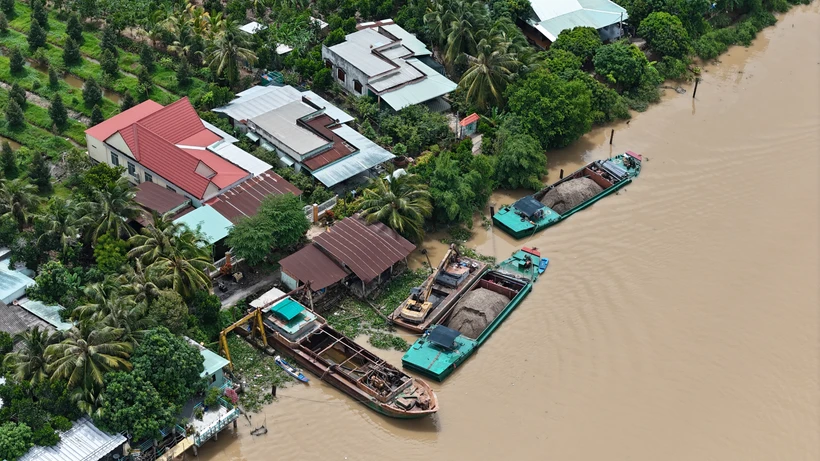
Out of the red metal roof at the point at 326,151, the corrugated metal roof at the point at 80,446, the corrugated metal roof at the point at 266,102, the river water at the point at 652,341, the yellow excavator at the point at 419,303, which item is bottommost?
the river water at the point at 652,341

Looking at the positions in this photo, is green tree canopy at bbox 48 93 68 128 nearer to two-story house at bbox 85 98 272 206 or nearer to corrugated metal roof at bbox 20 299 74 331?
two-story house at bbox 85 98 272 206

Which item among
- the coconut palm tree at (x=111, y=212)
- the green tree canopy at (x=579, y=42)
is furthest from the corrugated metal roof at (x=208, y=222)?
the green tree canopy at (x=579, y=42)

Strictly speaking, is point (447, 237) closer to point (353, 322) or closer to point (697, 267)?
point (353, 322)

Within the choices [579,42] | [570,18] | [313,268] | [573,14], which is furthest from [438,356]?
[573,14]

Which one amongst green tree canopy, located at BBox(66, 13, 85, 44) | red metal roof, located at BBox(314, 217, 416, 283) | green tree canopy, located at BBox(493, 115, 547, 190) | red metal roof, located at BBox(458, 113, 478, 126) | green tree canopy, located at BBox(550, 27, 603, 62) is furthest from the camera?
green tree canopy, located at BBox(550, 27, 603, 62)

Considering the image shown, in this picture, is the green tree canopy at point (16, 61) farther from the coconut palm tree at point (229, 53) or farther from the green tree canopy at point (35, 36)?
the coconut palm tree at point (229, 53)

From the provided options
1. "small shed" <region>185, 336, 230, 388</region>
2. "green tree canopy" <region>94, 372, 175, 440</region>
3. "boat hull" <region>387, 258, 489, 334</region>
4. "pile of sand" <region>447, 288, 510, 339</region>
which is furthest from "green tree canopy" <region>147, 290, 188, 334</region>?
"pile of sand" <region>447, 288, 510, 339</region>

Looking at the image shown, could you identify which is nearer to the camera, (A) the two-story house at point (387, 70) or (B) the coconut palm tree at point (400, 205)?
(B) the coconut palm tree at point (400, 205)
